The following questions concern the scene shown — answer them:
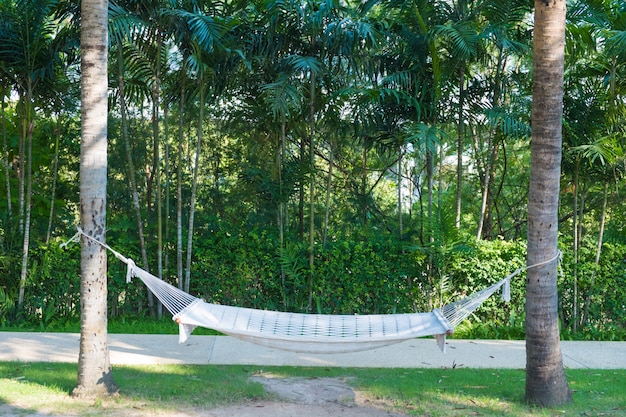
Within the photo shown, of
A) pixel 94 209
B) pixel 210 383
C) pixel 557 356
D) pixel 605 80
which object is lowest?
pixel 210 383

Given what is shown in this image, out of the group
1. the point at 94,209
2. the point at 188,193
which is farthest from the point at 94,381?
the point at 188,193

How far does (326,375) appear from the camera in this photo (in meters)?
5.46

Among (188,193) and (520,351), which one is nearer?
(520,351)

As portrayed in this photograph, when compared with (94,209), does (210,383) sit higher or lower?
lower

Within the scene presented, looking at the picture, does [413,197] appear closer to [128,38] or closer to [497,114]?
[497,114]

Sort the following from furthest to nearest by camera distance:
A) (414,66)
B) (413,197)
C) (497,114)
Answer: (413,197) < (414,66) < (497,114)

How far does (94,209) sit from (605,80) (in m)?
5.75

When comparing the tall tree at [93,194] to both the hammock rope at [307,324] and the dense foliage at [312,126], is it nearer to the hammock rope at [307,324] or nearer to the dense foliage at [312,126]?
the hammock rope at [307,324]

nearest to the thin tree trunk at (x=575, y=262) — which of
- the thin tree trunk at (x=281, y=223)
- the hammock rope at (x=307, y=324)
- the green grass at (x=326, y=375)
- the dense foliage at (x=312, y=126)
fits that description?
the dense foliage at (x=312, y=126)

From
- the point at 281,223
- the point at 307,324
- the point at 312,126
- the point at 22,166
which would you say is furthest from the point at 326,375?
the point at 22,166

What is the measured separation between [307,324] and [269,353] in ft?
4.89

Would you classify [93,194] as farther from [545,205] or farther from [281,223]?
[281,223]

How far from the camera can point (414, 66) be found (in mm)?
7816

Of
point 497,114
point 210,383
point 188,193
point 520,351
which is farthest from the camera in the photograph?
point 188,193
